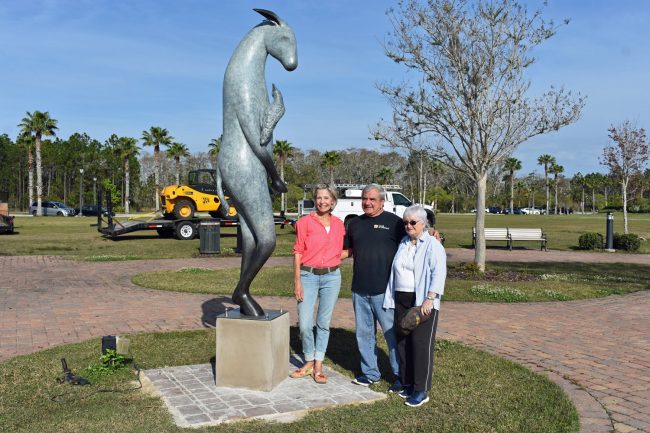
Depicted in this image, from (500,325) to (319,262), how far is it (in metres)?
3.80

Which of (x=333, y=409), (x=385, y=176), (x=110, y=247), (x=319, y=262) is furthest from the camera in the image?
(x=385, y=176)

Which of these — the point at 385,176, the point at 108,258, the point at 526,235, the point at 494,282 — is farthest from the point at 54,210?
the point at 494,282

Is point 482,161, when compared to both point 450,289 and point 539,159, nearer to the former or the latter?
point 450,289

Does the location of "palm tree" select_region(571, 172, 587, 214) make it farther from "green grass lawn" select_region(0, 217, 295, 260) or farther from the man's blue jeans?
the man's blue jeans

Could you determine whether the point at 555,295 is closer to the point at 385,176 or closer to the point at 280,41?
the point at 280,41

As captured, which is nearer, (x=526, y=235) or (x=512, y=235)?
(x=512, y=235)

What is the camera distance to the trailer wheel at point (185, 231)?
21391mm

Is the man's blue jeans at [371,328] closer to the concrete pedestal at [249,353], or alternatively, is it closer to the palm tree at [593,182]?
the concrete pedestal at [249,353]

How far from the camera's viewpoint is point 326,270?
477 centimetres

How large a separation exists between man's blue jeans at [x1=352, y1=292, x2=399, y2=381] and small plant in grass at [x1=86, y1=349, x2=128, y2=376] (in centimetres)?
224

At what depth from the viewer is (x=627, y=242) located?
1894 cm

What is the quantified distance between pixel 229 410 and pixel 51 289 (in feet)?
24.0

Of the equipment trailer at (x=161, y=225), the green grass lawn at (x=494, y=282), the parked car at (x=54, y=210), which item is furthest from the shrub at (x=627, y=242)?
the parked car at (x=54, y=210)

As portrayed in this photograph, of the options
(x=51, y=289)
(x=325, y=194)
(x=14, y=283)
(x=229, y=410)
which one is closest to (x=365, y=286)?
(x=325, y=194)
